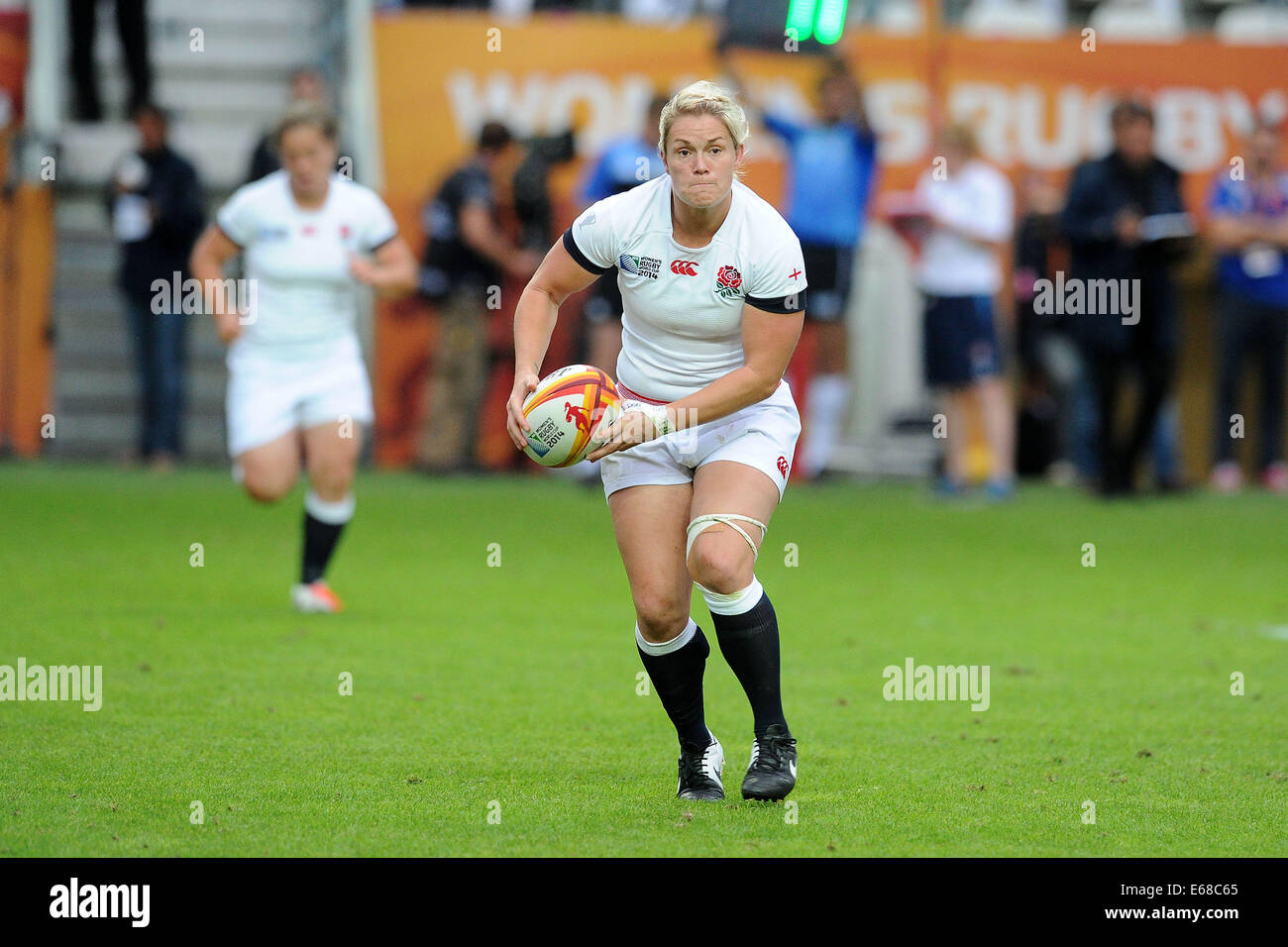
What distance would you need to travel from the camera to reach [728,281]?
598cm

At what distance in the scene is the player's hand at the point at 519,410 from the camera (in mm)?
5828

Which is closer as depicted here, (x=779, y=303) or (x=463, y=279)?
(x=779, y=303)

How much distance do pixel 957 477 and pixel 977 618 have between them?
219 inches

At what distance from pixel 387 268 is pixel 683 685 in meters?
4.62

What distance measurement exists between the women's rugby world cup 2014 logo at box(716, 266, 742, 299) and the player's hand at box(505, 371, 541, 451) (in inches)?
25.3

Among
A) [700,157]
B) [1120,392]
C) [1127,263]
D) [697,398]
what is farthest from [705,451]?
[1120,392]

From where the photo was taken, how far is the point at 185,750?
6535 mm

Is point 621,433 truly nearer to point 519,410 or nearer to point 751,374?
point 519,410

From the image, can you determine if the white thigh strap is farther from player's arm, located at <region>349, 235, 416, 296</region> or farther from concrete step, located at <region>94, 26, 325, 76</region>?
concrete step, located at <region>94, 26, 325, 76</region>

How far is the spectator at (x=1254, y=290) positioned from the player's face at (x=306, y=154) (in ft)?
30.2

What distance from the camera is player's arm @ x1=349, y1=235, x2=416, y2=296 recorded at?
9922 mm

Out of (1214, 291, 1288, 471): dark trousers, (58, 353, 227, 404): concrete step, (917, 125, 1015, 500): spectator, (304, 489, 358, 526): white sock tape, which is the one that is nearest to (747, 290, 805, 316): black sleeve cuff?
(304, 489, 358, 526): white sock tape

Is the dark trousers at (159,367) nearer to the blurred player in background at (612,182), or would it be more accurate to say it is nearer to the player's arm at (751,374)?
the blurred player in background at (612,182)
